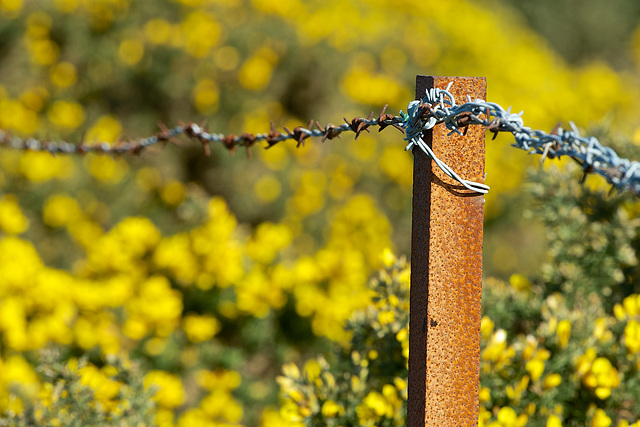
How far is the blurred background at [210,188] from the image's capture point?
3.08 metres

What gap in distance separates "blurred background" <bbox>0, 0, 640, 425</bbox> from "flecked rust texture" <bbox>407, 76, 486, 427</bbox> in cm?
97

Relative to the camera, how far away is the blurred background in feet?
10.1

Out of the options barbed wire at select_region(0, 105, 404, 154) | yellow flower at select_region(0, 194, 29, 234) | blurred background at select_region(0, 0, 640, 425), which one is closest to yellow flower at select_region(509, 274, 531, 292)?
blurred background at select_region(0, 0, 640, 425)

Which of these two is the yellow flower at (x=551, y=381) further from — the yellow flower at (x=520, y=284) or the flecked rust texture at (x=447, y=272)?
the yellow flower at (x=520, y=284)

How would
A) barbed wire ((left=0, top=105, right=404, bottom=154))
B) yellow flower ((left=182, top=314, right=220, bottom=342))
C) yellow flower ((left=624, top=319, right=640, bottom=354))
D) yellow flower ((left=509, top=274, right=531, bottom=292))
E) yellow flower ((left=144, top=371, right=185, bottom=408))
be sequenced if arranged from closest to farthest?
barbed wire ((left=0, top=105, right=404, bottom=154)) → yellow flower ((left=624, top=319, right=640, bottom=354)) → yellow flower ((left=509, top=274, right=531, bottom=292)) → yellow flower ((left=144, top=371, right=185, bottom=408)) → yellow flower ((left=182, top=314, right=220, bottom=342))

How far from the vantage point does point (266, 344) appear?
3.21 meters

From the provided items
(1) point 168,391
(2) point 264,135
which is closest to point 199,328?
(1) point 168,391

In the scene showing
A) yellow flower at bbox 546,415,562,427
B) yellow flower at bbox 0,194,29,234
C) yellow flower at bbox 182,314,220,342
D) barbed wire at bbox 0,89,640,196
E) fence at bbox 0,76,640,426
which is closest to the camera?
barbed wire at bbox 0,89,640,196

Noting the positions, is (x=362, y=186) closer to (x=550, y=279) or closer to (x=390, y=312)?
(x=550, y=279)

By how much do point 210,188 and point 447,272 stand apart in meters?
3.76

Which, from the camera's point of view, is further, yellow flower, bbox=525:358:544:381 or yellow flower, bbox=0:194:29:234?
yellow flower, bbox=0:194:29:234

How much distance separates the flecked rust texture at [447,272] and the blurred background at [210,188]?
38.0 inches

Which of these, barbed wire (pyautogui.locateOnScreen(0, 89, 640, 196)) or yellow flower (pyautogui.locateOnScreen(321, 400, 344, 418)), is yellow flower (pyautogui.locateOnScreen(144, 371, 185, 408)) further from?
barbed wire (pyautogui.locateOnScreen(0, 89, 640, 196))

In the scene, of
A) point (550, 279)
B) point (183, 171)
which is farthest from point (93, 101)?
point (550, 279)
